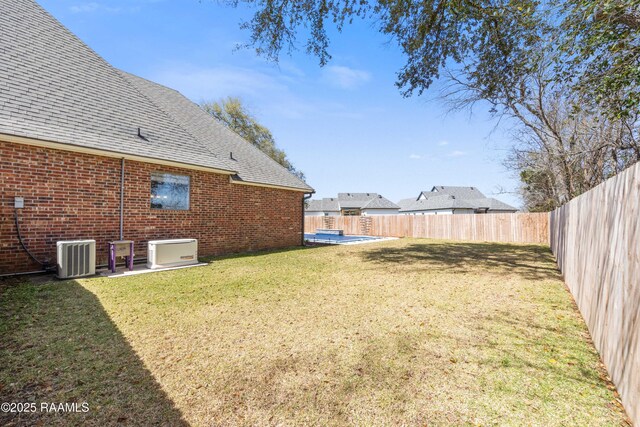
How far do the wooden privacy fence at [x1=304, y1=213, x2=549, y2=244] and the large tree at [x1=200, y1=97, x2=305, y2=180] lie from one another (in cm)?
1030

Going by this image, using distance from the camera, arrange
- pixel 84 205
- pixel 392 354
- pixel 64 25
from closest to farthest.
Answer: pixel 392 354
pixel 84 205
pixel 64 25

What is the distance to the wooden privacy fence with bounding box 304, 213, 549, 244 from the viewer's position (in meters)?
17.5

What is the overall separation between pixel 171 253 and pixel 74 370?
221 inches

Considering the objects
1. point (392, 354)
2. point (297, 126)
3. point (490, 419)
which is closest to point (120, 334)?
point (392, 354)

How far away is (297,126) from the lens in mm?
18375

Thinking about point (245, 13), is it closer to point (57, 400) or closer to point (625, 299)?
point (57, 400)

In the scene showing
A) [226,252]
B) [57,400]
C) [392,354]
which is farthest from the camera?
[226,252]

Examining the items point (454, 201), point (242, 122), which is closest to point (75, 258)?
point (242, 122)

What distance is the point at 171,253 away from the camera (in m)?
8.09

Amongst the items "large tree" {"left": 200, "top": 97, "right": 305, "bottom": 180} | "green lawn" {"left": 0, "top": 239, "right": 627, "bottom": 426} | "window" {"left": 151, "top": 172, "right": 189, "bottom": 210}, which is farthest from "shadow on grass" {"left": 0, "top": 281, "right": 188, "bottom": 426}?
"large tree" {"left": 200, "top": 97, "right": 305, "bottom": 180}

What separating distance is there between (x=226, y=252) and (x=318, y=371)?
28.3ft

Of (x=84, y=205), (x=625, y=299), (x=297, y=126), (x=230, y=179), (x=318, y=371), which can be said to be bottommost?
(x=318, y=371)

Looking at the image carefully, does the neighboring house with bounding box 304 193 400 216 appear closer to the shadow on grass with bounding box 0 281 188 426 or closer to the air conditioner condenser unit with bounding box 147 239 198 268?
the air conditioner condenser unit with bounding box 147 239 198 268

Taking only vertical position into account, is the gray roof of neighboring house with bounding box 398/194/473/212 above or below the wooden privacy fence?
above
